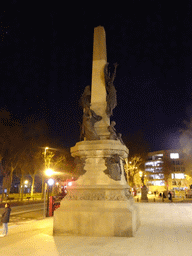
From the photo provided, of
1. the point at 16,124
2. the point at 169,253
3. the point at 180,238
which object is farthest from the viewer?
the point at 16,124

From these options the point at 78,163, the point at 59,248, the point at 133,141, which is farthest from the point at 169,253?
the point at 133,141

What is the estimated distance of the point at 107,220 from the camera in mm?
8344

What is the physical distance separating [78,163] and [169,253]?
16.2ft

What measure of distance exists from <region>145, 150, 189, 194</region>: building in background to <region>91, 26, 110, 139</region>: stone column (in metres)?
77.6

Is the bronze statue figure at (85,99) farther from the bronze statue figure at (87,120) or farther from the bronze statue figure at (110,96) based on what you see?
the bronze statue figure at (110,96)

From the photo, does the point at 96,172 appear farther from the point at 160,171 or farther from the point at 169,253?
the point at 160,171

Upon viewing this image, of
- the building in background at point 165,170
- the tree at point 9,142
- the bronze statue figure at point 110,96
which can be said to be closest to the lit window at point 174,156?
the building in background at point 165,170

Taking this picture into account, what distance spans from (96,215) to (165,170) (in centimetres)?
8139

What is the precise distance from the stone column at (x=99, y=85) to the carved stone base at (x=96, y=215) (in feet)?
9.44

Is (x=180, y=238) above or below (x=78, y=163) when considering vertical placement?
below

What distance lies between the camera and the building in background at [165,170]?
89.3 meters

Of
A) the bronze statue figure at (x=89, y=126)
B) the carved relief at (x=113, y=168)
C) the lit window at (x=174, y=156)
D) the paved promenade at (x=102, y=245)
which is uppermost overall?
the lit window at (x=174, y=156)

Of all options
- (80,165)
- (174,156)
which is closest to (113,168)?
(80,165)

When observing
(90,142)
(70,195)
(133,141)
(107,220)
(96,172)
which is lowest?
(107,220)
